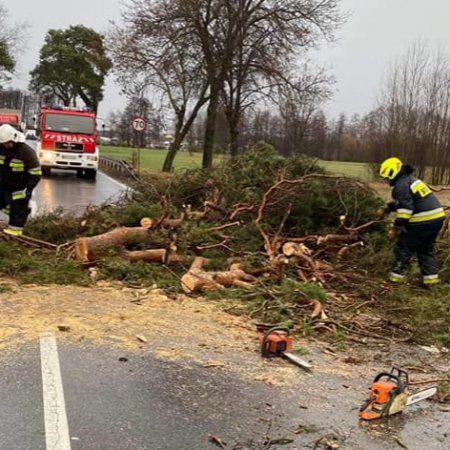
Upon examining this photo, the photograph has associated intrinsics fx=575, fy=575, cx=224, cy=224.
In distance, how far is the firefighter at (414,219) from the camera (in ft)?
24.5

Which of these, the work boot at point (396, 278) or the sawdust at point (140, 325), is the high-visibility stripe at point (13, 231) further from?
the work boot at point (396, 278)

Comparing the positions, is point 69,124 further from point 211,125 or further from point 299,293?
point 299,293

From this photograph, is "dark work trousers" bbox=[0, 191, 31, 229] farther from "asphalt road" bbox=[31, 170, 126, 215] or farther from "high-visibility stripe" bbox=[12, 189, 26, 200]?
"asphalt road" bbox=[31, 170, 126, 215]

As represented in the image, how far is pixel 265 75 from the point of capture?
22688 millimetres

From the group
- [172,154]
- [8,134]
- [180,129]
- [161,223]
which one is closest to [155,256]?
[161,223]

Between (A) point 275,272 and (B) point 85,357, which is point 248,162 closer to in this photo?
(A) point 275,272

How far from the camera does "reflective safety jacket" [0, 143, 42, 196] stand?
7797 mm

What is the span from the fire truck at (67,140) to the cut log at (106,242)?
47.2ft

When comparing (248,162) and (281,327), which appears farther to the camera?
(248,162)

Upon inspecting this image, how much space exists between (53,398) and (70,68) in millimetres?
66697

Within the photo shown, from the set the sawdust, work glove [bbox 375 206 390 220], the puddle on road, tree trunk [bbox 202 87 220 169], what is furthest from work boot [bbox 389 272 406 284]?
tree trunk [bbox 202 87 220 169]

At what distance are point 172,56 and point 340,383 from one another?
752 inches

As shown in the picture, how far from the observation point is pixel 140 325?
5.29 metres

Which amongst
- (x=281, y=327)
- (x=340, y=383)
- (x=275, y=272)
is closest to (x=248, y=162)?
(x=275, y=272)
